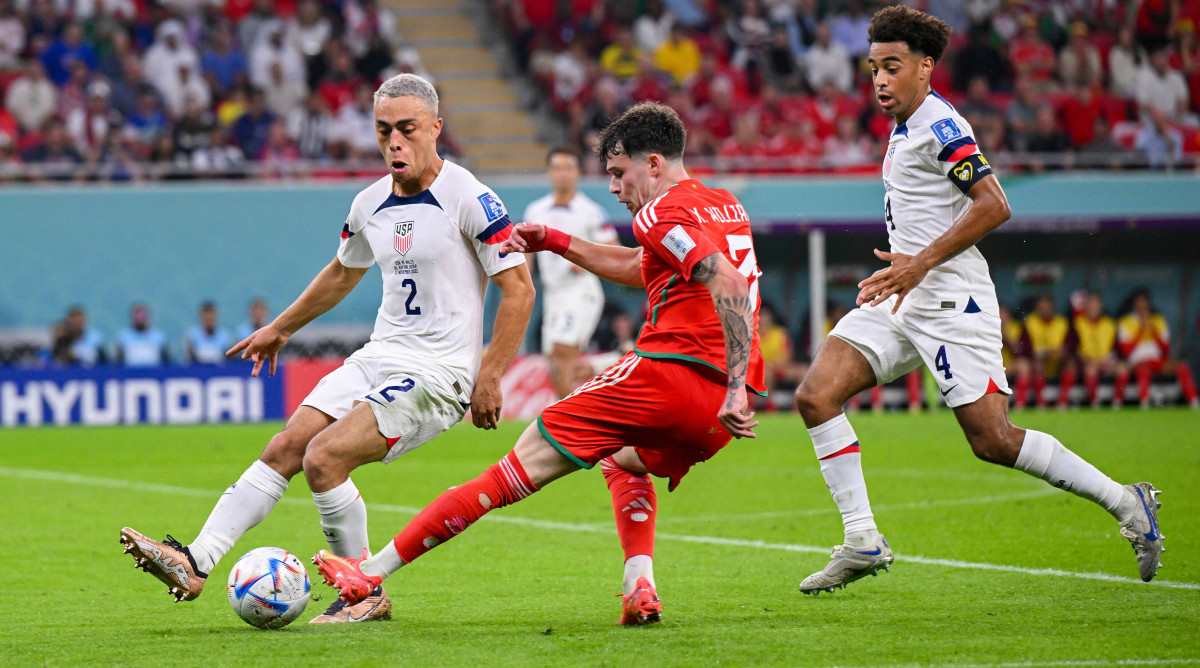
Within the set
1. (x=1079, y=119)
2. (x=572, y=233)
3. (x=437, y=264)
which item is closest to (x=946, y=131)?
(x=437, y=264)

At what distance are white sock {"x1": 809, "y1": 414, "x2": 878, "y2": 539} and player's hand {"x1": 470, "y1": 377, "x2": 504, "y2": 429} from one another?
53.1 inches

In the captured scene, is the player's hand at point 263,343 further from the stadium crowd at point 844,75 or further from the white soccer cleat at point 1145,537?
the stadium crowd at point 844,75

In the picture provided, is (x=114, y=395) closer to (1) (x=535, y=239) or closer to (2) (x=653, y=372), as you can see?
(1) (x=535, y=239)

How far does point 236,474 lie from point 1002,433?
7.89 meters

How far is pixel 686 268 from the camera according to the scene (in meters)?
5.06

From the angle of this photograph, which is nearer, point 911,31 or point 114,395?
point 911,31

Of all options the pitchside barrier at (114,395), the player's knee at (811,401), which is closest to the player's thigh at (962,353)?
the player's knee at (811,401)

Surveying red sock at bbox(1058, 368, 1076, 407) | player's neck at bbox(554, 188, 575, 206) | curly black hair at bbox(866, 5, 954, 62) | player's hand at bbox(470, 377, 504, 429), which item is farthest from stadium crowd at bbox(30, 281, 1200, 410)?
player's hand at bbox(470, 377, 504, 429)

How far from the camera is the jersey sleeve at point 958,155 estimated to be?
5645 mm

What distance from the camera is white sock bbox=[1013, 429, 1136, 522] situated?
571 cm

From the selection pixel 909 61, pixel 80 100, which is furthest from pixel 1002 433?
pixel 80 100

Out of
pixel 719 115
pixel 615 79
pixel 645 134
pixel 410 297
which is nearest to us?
pixel 645 134

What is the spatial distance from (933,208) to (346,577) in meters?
2.89

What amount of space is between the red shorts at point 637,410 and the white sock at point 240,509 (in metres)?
1.17
